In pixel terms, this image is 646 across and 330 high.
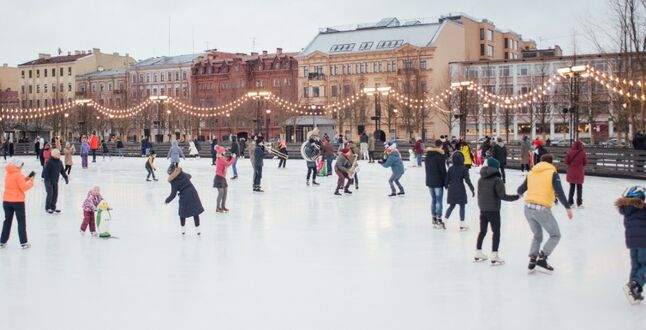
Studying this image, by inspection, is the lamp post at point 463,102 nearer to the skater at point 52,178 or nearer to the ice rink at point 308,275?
the ice rink at point 308,275

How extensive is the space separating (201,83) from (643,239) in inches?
3286

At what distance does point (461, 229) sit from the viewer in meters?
12.8

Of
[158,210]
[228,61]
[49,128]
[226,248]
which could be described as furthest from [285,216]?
[228,61]

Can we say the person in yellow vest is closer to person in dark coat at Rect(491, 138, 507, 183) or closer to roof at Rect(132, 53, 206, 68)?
person in dark coat at Rect(491, 138, 507, 183)

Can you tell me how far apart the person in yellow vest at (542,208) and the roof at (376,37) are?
Result: 210 ft

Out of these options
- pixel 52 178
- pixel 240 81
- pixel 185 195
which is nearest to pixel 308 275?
pixel 185 195

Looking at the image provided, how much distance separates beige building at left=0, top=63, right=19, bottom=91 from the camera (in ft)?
356

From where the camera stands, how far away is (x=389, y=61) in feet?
244

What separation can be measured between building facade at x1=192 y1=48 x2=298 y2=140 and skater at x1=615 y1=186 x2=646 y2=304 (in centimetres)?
7009

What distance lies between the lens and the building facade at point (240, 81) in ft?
267

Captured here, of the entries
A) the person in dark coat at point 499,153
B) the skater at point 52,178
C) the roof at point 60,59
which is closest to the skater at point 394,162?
the person in dark coat at point 499,153

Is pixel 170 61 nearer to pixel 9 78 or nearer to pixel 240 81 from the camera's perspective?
pixel 240 81

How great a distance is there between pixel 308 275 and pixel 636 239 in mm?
3732

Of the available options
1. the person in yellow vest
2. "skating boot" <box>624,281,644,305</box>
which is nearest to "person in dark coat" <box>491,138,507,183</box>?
the person in yellow vest
